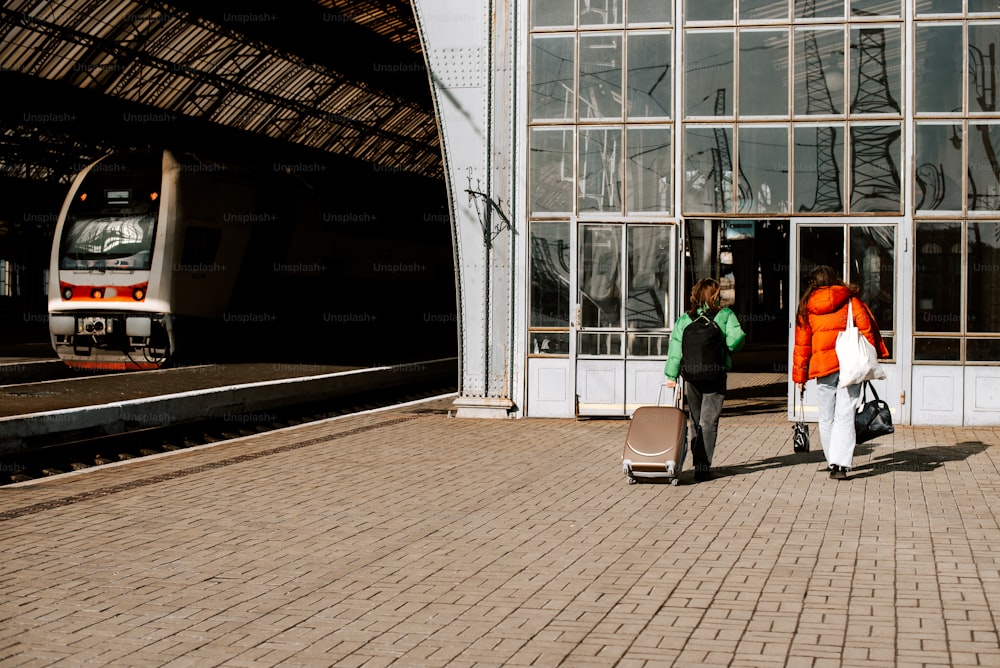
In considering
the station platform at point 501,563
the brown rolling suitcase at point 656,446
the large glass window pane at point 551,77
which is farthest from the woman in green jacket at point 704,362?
the large glass window pane at point 551,77

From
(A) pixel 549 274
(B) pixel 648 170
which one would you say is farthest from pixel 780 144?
(A) pixel 549 274

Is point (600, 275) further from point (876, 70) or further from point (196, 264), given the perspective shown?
point (196, 264)

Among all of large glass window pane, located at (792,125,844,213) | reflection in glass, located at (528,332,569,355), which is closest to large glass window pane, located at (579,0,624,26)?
Answer: large glass window pane, located at (792,125,844,213)

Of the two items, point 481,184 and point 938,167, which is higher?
point 938,167

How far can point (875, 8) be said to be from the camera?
15141mm

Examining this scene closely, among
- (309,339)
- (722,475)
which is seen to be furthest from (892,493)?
(309,339)

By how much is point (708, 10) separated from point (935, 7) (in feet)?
8.88

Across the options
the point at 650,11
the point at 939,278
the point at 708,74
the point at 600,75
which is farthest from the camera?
the point at 600,75

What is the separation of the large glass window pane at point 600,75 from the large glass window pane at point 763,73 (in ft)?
5.04

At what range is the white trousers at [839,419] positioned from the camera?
34.2 ft

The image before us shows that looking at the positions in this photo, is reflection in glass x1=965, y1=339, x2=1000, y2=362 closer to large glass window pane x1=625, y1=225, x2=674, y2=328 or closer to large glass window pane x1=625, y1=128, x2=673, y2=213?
large glass window pane x1=625, y1=225, x2=674, y2=328

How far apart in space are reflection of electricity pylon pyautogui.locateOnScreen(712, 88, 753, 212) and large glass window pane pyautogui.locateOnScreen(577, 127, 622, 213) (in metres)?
1.20

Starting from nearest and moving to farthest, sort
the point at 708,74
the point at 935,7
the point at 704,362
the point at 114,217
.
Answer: the point at 704,362 → the point at 935,7 → the point at 708,74 → the point at 114,217

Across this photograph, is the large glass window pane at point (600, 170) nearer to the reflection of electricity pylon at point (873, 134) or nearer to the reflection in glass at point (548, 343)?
the reflection in glass at point (548, 343)
